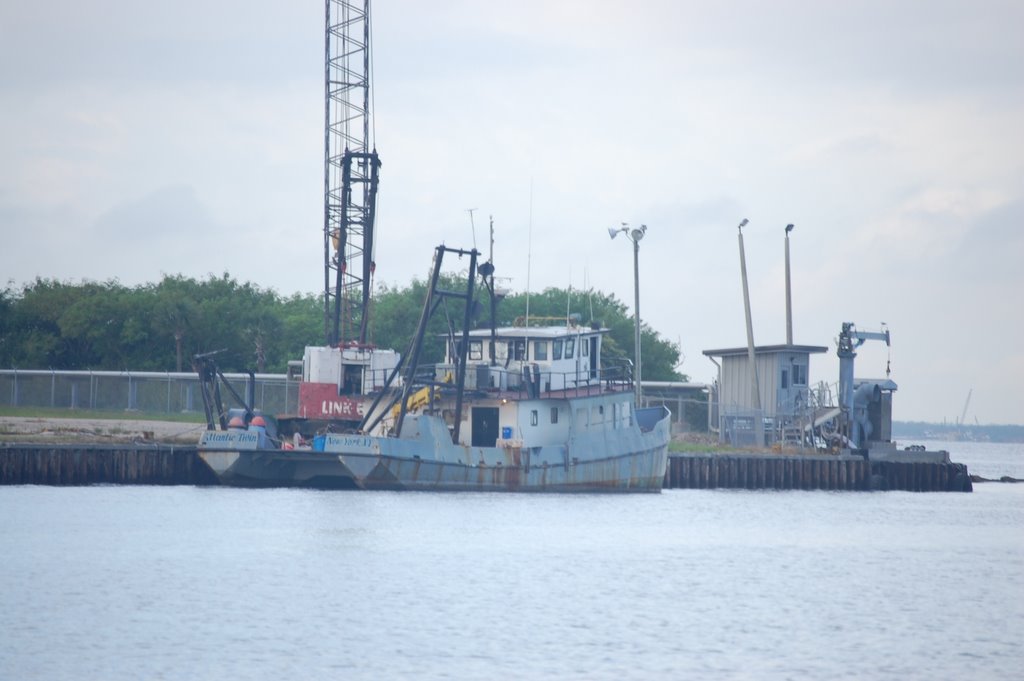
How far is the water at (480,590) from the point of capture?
25.7 meters

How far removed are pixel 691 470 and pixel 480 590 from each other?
27399 mm

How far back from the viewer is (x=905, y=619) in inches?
1227

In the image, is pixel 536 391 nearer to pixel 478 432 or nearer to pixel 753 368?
pixel 478 432

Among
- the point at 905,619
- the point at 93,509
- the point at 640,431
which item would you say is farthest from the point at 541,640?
the point at 640,431

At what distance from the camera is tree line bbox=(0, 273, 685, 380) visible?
7781 centimetres

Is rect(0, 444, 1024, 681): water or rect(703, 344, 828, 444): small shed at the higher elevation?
rect(703, 344, 828, 444): small shed

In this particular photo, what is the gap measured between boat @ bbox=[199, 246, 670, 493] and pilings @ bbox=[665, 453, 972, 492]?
4984mm

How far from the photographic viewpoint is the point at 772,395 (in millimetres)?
66938

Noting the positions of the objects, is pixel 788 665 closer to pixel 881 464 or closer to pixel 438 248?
pixel 438 248

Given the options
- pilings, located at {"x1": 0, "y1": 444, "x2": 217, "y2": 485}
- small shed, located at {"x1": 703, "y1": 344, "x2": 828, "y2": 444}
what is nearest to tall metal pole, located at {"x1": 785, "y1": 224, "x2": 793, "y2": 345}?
small shed, located at {"x1": 703, "y1": 344, "x2": 828, "y2": 444}

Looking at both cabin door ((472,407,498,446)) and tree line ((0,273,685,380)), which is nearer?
cabin door ((472,407,498,446))

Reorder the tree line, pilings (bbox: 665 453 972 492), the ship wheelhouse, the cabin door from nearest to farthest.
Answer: the ship wheelhouse → the cabin door → pilings (bbox: 665 453 972 492) → the tree line

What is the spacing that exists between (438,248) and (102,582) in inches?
760

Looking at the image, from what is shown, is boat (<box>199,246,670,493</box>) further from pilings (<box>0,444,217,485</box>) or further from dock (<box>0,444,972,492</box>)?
dock (<box>0,444,972,492</box>)
